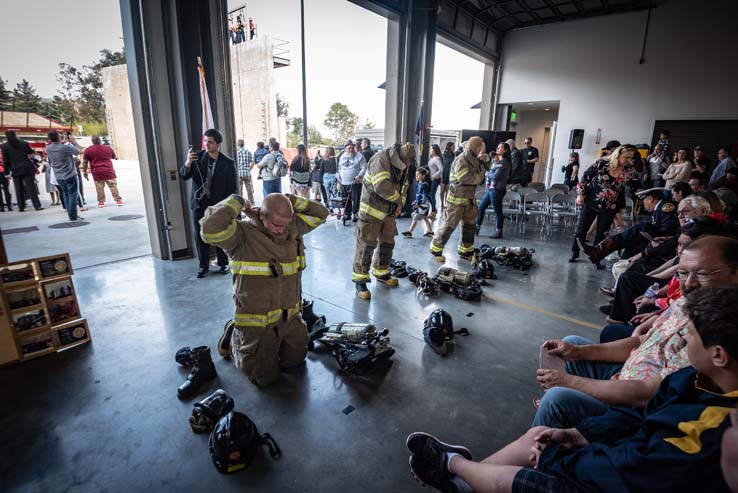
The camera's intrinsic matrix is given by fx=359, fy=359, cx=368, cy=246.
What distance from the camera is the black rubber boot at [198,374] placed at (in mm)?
2561

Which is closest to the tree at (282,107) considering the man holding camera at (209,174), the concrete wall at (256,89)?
the concrete wall at (256,89)

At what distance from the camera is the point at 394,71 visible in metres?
8.81

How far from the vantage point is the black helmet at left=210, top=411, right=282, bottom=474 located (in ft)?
6.40

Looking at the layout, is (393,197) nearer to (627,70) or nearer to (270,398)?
(270,398)

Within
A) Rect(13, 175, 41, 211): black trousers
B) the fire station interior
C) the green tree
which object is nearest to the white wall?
the fire station interior

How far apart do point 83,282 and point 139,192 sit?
28.9 feet

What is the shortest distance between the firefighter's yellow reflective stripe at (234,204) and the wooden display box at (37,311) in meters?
1.82

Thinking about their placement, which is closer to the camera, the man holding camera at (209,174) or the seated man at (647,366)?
the seated man at (647,366)

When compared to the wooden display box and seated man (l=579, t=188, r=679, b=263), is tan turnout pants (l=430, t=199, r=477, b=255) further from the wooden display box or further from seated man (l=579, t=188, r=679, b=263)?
the wooden display box

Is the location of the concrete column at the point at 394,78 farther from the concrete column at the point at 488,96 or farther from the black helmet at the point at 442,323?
the black helmet at the point at 442,323

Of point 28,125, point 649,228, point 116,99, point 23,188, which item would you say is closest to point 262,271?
point 649,228

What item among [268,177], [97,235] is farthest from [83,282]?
[268,177]

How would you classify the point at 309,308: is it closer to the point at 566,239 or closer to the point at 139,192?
the point at 566,239

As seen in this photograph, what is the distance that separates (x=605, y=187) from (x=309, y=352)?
4.83m
